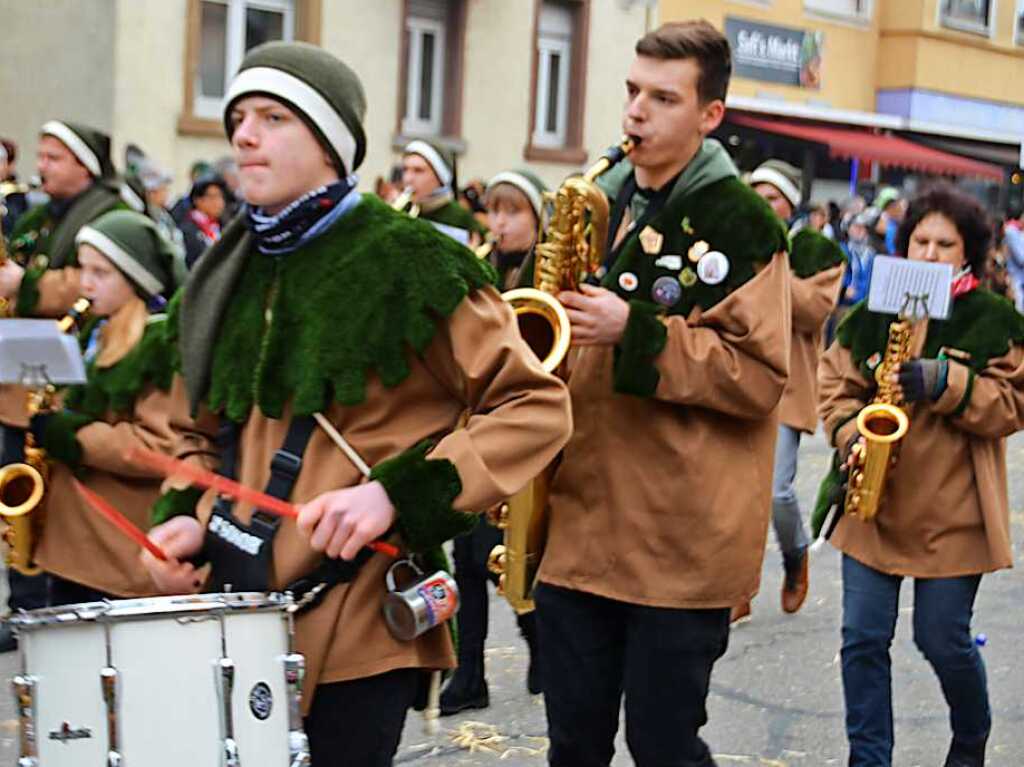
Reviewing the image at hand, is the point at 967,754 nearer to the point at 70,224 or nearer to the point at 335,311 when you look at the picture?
the point at 335,311

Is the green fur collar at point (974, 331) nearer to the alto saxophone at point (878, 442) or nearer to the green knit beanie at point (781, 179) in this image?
the alto saxophone at point (878, 442)

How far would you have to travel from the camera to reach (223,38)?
17375 mm

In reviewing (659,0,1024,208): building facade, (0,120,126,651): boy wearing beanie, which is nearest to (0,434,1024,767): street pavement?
(0,120,126,651): boy wearing beanie

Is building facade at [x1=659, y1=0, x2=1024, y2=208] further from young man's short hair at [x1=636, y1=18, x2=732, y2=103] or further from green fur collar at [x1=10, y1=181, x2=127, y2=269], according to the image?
Answer: young man's short hair at [x1=636, y1=18, x2=732, y2=103]

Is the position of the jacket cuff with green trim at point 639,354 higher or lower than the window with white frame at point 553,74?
lower

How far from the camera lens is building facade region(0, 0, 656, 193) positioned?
16.5 metres

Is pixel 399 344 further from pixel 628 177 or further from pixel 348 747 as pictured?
pixel 628 177

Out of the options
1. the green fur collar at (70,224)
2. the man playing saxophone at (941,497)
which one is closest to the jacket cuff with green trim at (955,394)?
the man playing saxophone at (941,497)

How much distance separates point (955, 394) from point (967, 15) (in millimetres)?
25820

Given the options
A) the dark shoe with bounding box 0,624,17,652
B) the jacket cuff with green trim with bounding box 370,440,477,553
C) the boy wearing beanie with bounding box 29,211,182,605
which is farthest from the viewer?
A: the dark shoe with bounding box 0,624,17,652

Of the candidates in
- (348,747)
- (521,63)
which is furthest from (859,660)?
(521,63)

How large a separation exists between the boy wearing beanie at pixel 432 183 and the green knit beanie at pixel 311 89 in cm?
527

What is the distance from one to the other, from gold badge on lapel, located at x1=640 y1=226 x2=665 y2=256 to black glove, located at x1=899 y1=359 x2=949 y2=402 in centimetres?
126

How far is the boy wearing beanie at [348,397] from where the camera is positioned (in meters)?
3.16
